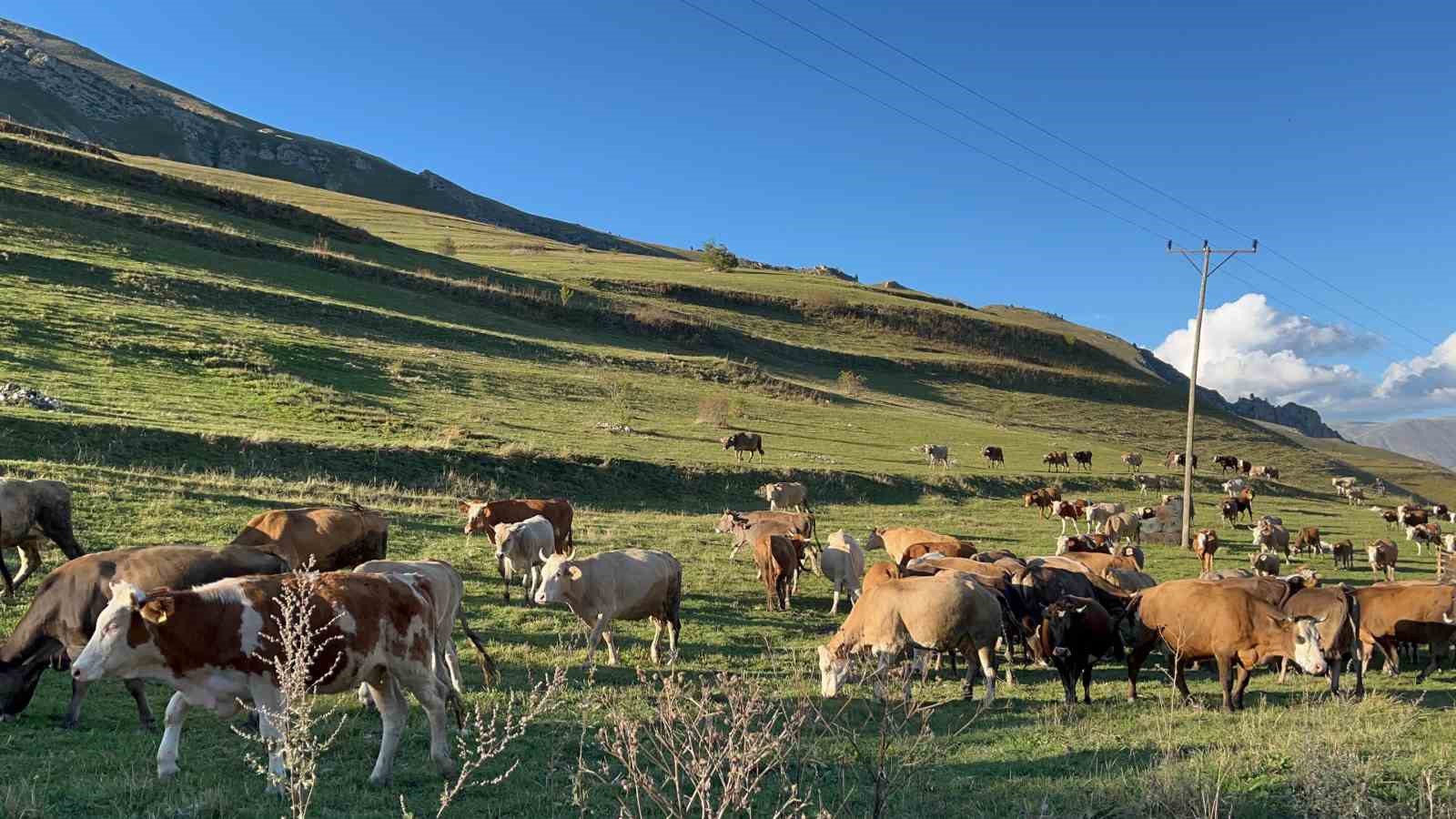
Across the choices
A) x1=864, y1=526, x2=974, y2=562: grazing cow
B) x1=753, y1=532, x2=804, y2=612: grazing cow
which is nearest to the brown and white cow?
x1=753, y1=532, x2=804, y2=612: grazing cow

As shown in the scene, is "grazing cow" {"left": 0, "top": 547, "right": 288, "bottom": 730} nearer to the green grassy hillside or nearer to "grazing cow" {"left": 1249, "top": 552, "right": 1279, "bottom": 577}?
the green grassy hillside

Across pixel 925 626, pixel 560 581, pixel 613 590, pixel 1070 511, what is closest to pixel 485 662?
pixel 560 581

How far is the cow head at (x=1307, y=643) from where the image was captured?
1117 cm

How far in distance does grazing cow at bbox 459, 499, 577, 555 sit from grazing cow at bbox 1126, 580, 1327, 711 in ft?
35.2

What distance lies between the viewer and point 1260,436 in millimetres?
83125

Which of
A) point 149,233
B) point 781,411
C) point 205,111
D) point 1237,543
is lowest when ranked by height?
point 1237,543

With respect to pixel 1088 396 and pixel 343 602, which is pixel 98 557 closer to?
pixel 343 602

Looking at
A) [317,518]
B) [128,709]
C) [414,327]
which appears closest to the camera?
[128,709]

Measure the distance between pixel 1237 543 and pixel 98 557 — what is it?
1239 inches

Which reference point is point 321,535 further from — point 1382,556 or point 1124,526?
point 1382,556

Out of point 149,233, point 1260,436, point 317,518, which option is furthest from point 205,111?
point 317,518

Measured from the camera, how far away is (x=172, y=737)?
23.5 ft

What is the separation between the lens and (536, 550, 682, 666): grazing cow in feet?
41.0

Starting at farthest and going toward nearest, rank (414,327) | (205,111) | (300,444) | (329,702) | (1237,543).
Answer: (205,111) → (414,327) → (1237,543) → (300,444) → (329,702)
